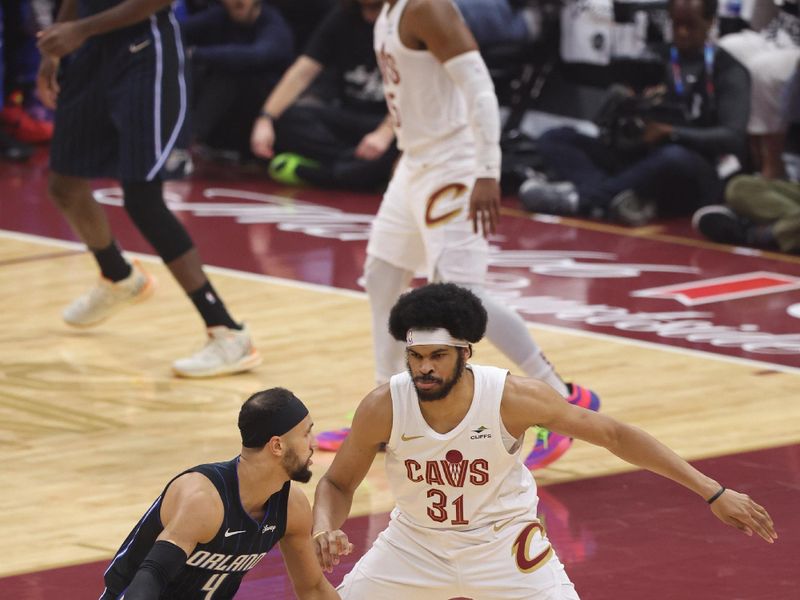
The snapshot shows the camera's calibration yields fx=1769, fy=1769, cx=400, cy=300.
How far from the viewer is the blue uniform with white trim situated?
22.6 feet

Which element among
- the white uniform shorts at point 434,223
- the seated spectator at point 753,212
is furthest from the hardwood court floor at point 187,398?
the seated spectator at point 753,212

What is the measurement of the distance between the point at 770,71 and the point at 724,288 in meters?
2.03

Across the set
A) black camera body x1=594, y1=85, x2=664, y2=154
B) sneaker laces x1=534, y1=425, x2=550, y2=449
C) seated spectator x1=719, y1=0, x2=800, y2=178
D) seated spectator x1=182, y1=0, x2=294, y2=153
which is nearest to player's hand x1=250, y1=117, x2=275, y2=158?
sneaker laces x1=534, y1=425, x2=550, y2=449

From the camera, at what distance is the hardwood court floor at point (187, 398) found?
5.55 m

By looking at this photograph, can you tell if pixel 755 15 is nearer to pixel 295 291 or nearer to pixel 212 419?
pixel 295 291

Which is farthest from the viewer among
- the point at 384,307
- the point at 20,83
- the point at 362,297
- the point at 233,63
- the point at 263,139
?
the point at 20,83

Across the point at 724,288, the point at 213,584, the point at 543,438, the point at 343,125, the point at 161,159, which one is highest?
the point at 213,584

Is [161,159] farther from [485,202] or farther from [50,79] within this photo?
[485,202]

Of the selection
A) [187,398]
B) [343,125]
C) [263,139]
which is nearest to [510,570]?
[187,398]

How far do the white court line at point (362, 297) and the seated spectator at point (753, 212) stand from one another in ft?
6.88

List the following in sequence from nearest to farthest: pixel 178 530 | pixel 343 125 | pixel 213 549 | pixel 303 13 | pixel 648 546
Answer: pixel 178 530 → pixel 213 549 → pixel 648 546 → pixel 343 125 → pixel 303 13

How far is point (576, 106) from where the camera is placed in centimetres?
1164

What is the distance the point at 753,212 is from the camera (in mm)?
9562

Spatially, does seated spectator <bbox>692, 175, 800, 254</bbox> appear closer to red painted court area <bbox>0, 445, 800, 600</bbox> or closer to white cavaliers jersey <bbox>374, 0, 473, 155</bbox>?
red painted court area <bbox>0, 445, 800, 600</bbox>
